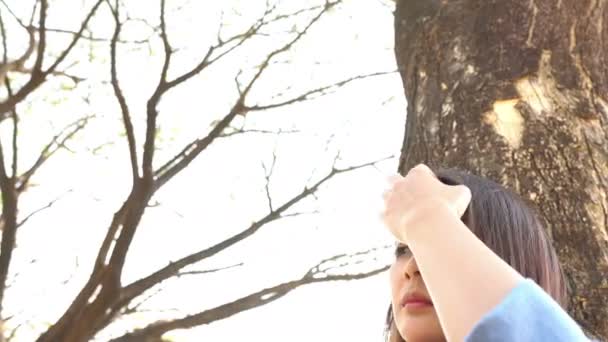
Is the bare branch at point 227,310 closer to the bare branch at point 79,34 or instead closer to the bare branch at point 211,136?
the bare branch at point 211,136

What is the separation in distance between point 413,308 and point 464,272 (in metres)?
0.36

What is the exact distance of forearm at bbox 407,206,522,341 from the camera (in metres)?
0.71

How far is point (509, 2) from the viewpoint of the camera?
6.22ft

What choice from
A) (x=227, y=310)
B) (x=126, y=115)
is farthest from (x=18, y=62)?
(x=227, y=310)

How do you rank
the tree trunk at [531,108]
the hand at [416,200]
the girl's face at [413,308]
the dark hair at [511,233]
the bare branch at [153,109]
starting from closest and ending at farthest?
the hand at [416,200], the girl's face at [413,308], the dark hair at [511,233], the tree trunk at [531,108], the bare branch at [153,109]

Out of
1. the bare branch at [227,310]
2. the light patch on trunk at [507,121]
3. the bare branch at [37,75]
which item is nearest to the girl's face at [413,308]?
the light patch on trunk at [507,121]

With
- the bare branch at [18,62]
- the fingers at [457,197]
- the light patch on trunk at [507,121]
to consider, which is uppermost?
the bare branch at [18,62]

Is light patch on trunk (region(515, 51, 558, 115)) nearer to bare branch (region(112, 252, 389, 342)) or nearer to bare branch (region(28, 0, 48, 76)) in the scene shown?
bare branch (region(112, 252, 389, 342))

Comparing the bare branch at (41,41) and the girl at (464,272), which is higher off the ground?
the bare branch at (41,41)

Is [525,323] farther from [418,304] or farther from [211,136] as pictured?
[211,136]

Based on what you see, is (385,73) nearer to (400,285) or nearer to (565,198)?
(565,198)

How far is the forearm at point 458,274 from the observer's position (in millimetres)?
707

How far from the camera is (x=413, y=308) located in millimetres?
1076

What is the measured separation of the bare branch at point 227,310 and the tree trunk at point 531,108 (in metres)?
1.63
